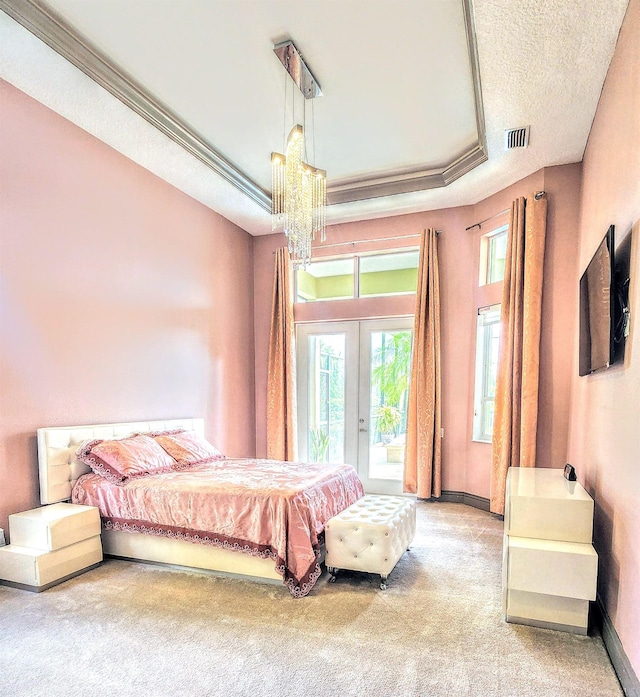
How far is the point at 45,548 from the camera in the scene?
2.95m

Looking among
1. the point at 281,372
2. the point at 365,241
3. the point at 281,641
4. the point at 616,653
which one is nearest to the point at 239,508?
the point at 281,641

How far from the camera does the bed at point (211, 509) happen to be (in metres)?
2.91

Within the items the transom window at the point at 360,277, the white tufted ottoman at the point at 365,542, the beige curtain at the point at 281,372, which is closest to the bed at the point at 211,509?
the white tufted ottoman at the point at 365,542

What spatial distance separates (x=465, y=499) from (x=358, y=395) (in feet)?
5.96

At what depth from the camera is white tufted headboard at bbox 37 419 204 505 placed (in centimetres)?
328

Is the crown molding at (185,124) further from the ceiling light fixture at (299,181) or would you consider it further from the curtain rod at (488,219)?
the ceiling light fixture at (299,181)

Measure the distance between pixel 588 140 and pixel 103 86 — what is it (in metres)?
3.93

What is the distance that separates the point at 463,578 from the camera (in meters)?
3.13

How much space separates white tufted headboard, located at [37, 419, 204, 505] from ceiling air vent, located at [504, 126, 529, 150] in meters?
4.30

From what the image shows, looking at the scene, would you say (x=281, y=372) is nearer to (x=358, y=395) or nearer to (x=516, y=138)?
(x=358, y=395)

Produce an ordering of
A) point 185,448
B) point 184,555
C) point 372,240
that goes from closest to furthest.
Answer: point 184,555
point 185,448
point 372,240

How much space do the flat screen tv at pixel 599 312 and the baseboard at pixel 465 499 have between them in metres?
2.28

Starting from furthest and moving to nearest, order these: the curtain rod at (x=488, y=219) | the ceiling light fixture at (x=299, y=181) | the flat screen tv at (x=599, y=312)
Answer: the curtain rod at (x=488, y=219)
the ceiling light fixture at (x=299, y=181)
the flat screen tv at (x=599, y=312)

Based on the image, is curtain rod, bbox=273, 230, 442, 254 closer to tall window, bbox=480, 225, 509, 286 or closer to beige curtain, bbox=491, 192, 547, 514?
tall window, bbox=480, 225, 509, 286
